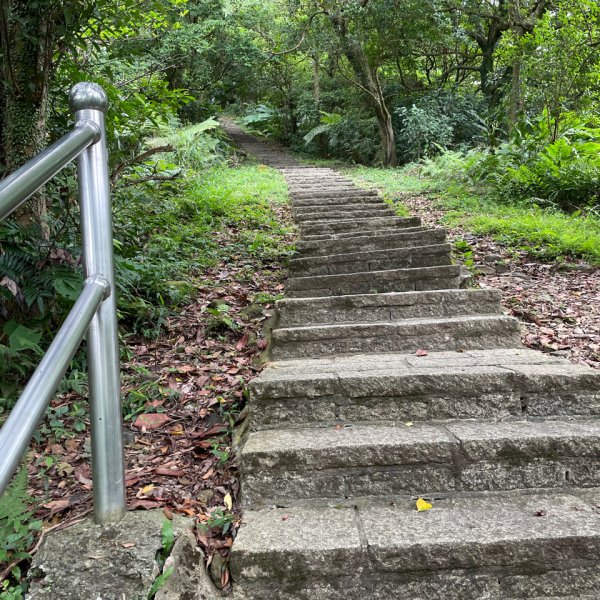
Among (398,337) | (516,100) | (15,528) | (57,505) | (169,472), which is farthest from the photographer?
(516,100)

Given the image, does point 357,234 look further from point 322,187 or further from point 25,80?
point 322,187

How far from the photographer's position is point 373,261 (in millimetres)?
4098

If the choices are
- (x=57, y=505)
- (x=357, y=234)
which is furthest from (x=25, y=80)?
(x=357, y=234)

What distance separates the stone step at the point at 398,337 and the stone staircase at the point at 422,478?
0.23 feet

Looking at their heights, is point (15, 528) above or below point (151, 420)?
above

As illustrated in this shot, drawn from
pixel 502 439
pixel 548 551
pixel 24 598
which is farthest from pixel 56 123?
pixel 548 551

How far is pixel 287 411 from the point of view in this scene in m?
2.05

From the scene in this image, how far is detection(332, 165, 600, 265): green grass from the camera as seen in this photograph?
447cm

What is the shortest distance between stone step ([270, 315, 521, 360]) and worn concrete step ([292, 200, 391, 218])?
361cm

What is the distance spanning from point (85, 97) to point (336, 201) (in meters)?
5.93

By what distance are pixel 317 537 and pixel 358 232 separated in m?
3.93

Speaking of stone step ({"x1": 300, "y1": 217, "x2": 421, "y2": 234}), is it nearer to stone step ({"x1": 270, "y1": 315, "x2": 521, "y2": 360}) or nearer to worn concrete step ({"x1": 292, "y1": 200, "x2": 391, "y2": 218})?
worn concrete step ({"x1": 292, "y1": 200, "x2": 391, "y2": 218})

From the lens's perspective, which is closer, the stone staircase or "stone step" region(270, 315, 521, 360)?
the stone staircase

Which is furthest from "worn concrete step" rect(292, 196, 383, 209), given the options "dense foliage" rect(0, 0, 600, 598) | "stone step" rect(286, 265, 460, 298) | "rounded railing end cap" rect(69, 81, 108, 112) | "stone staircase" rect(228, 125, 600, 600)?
"rounded railing end cap" rect(69, 81, 108, 112)
